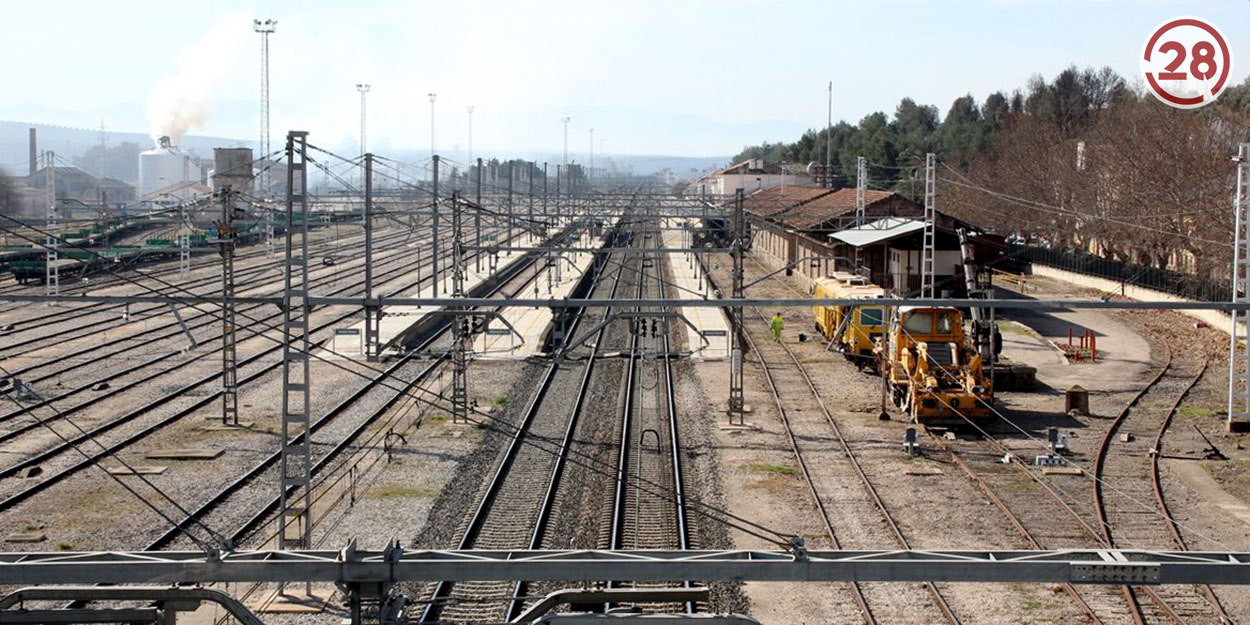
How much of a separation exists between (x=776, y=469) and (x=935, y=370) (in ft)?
14.6

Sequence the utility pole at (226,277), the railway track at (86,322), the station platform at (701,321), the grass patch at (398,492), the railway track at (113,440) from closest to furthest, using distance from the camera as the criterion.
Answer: the grass patch at (398,492), the railway track at (113,440), the utility pole at (226,277), the station platform at (701,321), the railway track at (86,322)

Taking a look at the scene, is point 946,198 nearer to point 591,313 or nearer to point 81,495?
point 591,313

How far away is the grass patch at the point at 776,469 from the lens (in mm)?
15984

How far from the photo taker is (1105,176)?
4491cm

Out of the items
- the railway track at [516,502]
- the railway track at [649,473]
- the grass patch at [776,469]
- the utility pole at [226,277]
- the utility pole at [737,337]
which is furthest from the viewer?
the utility pole at [737,337]

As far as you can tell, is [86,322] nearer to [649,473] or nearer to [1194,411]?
[649,473]

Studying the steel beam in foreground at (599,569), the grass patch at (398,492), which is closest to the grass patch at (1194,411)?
the grass patch at (398,492)

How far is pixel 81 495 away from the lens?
47.0 feet

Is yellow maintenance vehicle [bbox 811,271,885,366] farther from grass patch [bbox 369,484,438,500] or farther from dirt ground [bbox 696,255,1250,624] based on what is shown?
grass patch [bbox 369,484,438,500]

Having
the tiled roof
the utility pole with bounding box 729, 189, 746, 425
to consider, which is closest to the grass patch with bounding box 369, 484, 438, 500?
the utility pole with bounding box 729, 189, 746, 425

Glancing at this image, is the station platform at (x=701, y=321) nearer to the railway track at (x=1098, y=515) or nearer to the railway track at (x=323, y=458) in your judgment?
the railway track at (x=1098, y=515)

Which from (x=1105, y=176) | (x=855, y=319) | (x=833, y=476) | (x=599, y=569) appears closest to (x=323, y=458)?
(x=833, y=476)

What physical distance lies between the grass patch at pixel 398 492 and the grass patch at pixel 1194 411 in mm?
12528

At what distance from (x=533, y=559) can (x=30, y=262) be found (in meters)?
39.2
